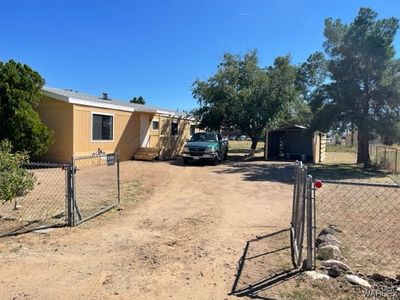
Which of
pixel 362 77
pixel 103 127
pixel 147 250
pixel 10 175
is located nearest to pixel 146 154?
pixel 103 127

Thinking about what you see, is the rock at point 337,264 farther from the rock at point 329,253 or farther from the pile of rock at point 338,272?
the rock at point 329,253

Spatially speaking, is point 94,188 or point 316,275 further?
point 94,188

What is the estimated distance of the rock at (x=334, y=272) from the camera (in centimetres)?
493

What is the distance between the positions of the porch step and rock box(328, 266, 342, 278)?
18.5 meters

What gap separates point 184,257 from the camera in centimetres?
577

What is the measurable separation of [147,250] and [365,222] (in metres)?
4.68

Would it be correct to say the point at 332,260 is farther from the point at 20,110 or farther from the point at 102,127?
the point at 102,127

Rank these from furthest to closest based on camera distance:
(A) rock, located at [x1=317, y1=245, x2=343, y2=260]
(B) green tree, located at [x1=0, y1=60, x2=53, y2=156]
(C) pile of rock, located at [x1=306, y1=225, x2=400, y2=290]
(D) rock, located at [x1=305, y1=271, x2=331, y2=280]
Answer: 1. (B) green tree, located at [x1=0, y1=60, x2=53, y2=156]
2. (A) rock, located at [x1=317, y1=245, x2=343, y2=260]
3. (D) rock, located at [x1=305, y1=271, x2=331, y2=280]
4. (C) pile of rock, located at [x1=306, y1=225, x2=400, y2=290]

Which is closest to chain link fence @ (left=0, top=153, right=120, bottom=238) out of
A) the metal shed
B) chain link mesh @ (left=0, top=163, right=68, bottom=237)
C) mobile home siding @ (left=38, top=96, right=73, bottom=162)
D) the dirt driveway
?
chain link mesh @ (left=0, top=163, right=68, bottom=237)

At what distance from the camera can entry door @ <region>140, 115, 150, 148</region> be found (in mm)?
23984

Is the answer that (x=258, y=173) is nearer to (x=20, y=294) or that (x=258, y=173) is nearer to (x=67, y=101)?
(x=67, y=101)

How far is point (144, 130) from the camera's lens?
24281mm

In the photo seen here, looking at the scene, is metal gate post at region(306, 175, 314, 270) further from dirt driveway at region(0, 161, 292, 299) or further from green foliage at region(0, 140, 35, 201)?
green foliage at region(0, 140, 35, 201)

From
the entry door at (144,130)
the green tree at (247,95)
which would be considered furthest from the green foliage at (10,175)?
the green tree at (247,95)
